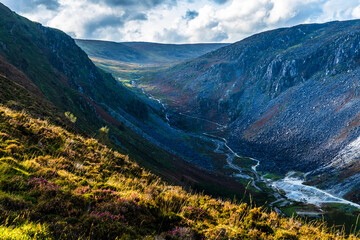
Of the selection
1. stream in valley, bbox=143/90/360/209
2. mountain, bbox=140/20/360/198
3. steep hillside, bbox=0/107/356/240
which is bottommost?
stream in valley, bbox=143/90/360/209

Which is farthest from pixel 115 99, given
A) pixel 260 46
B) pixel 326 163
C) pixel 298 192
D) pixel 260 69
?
pixel 260 46

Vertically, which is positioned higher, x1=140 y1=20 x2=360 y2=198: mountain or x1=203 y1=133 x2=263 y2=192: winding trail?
x1=140 y1=20 x2=360 y2=198: mountain

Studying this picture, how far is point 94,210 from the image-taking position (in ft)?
19.7

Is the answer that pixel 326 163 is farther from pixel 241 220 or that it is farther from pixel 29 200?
pixel 29 200

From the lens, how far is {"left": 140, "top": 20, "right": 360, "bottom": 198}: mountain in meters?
64.8

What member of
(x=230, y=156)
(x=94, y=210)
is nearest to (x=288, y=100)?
(x=230, y=156)

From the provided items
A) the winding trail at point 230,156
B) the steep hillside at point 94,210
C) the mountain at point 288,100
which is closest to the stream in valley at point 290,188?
the winding trail at point 230,156

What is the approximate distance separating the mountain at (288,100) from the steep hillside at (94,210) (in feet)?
185

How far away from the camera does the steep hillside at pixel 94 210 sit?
4.98 metres

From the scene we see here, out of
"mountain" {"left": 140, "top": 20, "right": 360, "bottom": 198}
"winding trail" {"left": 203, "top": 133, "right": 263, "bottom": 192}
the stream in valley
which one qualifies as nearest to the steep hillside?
the stream in valley

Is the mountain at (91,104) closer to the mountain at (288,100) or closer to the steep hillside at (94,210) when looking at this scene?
the steep hillside at (94,210)

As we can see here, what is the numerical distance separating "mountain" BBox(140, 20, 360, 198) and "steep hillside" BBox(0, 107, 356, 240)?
56.5m

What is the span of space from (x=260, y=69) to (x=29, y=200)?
154 metres

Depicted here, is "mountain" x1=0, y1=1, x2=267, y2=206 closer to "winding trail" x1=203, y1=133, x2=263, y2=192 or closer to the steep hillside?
"winding trail" x1=203, y1=133, x2=263, y2=192
